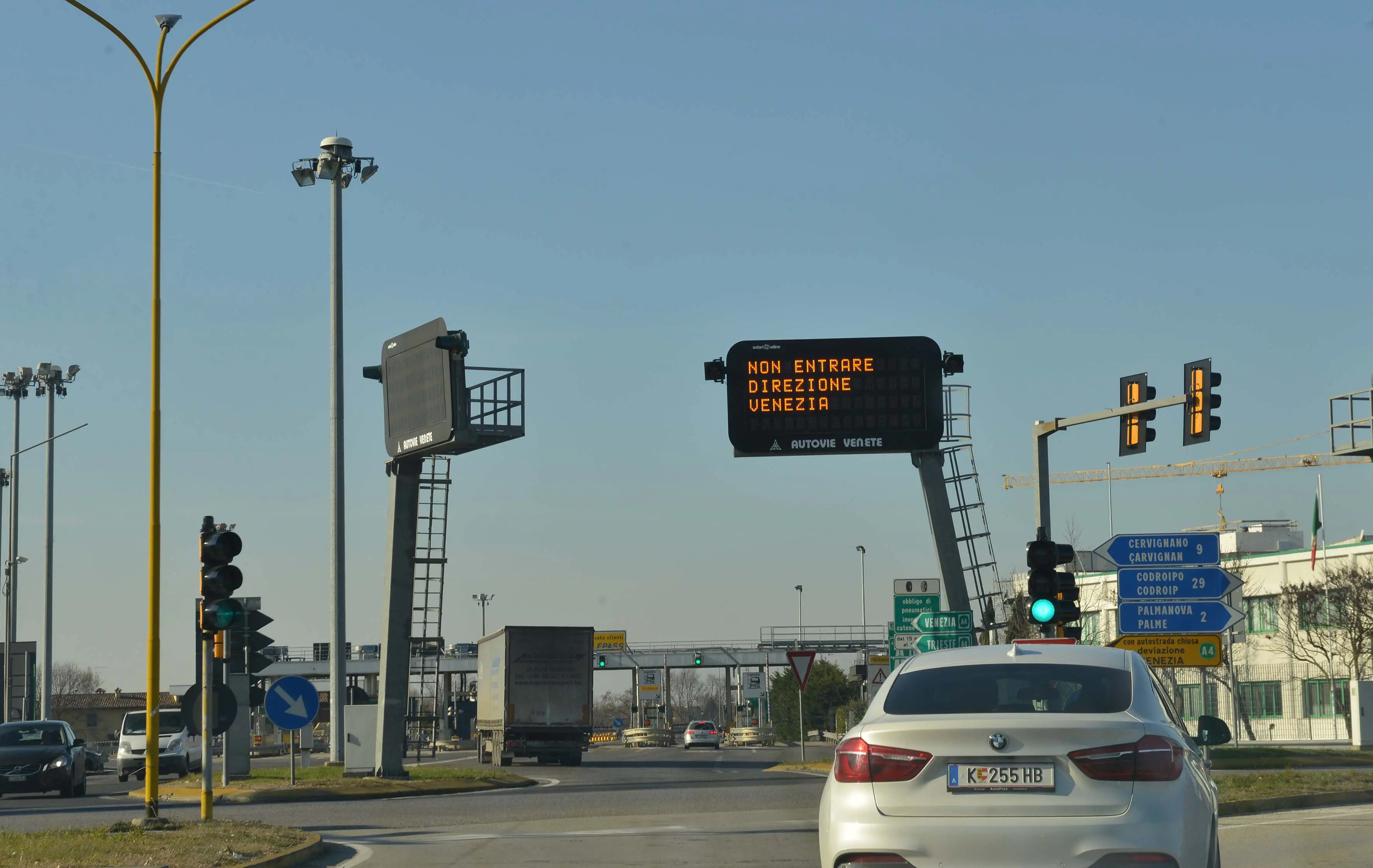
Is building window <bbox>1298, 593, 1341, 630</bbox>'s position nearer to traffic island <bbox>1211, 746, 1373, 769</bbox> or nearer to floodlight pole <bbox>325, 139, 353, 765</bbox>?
traffic island <bbox>1211, 746, 1373, 769</bbox>

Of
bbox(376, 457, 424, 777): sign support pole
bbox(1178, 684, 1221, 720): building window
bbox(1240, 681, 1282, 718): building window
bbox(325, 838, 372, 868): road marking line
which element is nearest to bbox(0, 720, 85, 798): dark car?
bbox(376, 457, 424, 777): sign support pole

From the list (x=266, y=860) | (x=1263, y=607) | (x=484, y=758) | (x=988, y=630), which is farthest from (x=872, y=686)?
(x=1263, y=607)

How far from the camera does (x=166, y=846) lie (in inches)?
564

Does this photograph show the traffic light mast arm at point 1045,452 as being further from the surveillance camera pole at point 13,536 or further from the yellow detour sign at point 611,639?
the yellow detour sign at point 611,639

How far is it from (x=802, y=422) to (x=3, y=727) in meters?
16.7

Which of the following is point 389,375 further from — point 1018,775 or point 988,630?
point 1018,775

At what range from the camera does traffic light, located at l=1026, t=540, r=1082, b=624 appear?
23312 millimetres

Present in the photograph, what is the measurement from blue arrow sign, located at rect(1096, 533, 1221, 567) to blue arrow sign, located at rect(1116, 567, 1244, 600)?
9cm

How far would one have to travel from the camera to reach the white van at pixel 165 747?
3703 cm

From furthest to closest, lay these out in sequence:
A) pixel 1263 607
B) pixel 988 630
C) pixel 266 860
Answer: pixel 1263 607 → pixel 988 630 → pixel 266 860

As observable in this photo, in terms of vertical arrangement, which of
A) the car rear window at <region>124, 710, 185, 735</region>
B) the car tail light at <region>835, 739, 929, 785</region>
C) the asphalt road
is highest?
the car tail light at <region>835, 739, 929, 785</region>

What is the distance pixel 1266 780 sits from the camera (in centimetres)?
2136

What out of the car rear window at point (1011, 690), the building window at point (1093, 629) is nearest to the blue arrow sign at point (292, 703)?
the car rear window at point (1011, 690)

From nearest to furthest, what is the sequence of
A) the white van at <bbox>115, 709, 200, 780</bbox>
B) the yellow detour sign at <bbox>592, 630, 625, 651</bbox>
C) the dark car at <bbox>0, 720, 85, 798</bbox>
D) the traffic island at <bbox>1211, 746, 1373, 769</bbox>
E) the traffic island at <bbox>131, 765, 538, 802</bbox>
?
1. the traffic island at <bbox>131, 765, 538, 802</bbox>
2. the dark car at <bbox>0, 720, 85, 798</bbox>
3. the traffic island at <bbox>1211, 746, 1373, 769</bbox>
4. the white van at <bbox>115, 709, 200, 780</bbox>
5. the yellow detour sign at <bbox>592, 630, 625, 651</bbox>
